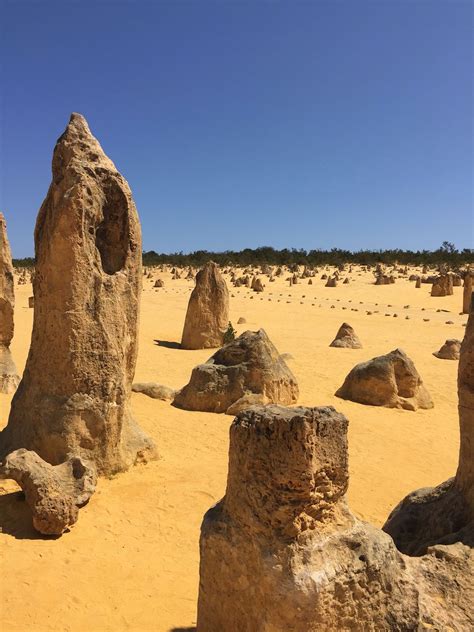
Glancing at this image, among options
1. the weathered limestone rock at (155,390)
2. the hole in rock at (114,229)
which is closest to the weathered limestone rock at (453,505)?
the hole in rock at (114,229)

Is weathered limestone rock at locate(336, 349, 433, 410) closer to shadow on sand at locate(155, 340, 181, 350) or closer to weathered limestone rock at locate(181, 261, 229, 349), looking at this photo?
weathered limestone rock at locate(181, 261, 229, 349)

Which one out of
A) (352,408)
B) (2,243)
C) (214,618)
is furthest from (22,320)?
(214,618)

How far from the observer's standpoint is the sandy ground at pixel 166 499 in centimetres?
400

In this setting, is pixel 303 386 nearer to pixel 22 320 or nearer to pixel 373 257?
pixel 22 320

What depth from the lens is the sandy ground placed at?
400 cm

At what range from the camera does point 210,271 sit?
15.1m

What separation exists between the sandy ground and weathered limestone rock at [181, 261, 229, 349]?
1.69 feet

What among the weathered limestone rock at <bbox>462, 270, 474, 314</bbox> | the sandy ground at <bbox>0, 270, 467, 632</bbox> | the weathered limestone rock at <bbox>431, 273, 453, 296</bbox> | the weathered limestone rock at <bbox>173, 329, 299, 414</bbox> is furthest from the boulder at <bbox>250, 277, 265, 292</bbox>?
the weathered limestone rock at <bbox>173, 329, 299, 414</bbox>

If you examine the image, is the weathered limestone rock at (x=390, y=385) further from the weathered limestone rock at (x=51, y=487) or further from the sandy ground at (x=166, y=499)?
the weathered limestone rock at (x=51, y=487)

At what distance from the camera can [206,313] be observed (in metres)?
14.8

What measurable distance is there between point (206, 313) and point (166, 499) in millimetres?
9233

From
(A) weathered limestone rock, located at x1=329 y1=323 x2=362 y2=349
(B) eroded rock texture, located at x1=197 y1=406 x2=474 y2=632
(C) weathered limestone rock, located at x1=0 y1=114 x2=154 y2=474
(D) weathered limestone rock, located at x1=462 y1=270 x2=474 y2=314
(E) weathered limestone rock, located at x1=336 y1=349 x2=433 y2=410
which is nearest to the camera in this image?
Answer: (B) eroded rock texture, located at x1=197 y1=406 x2=474 y2=632

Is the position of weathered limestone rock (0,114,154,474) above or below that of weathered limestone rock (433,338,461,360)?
above

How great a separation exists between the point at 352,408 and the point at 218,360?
8.30ft
